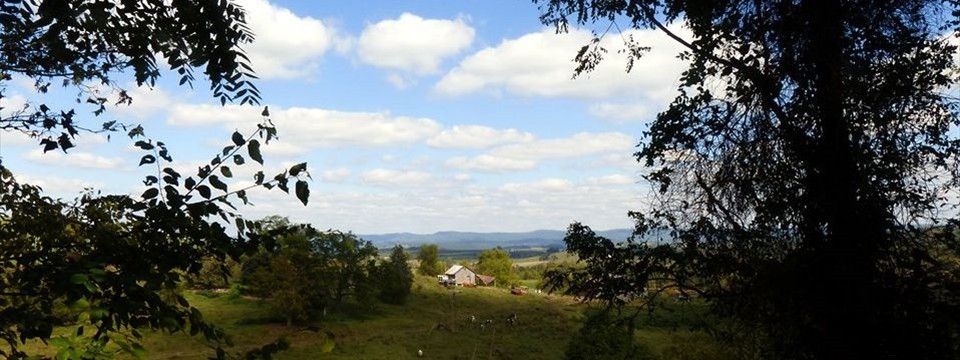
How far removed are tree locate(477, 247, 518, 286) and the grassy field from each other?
32.3 m

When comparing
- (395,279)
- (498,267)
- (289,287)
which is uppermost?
(289,287)

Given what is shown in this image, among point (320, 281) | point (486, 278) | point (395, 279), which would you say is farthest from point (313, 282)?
point (486, 278)

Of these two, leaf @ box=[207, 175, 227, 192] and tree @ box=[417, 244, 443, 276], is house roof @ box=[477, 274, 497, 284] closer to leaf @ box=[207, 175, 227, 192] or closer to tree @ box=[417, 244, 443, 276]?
tree @ box=[417, 244, 443, 276]

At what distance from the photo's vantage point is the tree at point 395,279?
2583 inches

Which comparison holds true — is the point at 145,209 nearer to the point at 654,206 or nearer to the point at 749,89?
the point at 654,206

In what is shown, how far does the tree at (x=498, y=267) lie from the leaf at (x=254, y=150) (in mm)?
117731

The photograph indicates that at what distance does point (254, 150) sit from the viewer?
2.79 metres

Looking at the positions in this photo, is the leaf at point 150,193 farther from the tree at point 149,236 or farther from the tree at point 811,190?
the tree at point 811,190

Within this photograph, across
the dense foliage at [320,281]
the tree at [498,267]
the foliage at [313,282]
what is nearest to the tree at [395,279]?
the dense foliage at [320,281]

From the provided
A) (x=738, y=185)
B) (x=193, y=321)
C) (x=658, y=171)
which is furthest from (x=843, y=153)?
(x=193, y=321)

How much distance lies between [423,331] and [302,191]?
191 ft

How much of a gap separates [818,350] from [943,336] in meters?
1.33

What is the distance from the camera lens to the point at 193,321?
273cm

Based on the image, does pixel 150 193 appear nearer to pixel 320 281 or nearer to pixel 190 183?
pixel 190 183
